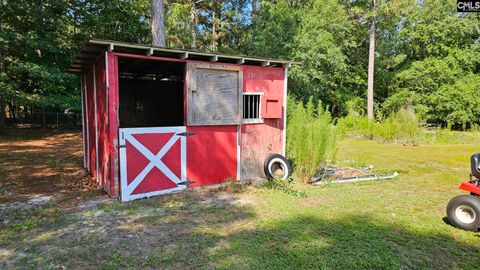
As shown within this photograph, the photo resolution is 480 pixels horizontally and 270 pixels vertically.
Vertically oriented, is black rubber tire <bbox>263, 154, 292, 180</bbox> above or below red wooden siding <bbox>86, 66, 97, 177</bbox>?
below

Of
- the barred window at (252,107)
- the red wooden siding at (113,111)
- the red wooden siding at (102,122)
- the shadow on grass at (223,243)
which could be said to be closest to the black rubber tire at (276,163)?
the barred window at (252,107)

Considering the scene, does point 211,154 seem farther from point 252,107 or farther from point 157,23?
point 157,23

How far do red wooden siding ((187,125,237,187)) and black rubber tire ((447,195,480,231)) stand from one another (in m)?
3.54

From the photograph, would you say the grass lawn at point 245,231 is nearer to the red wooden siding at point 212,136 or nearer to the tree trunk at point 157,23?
the red wooden siding at point 212,136

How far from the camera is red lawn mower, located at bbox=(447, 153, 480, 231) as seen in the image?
371 cm

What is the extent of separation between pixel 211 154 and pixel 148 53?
6.81ft

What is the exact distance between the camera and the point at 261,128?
6363 mm

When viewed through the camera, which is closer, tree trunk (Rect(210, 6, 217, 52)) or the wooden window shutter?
the wooden window shutter

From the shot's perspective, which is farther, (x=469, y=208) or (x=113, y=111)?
(x=113, y=111)

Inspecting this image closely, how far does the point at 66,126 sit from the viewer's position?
16.8 meters

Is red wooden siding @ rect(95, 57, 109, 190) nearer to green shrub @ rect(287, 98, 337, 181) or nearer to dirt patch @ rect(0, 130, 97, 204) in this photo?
dirt patch @ rect(0, 130, 97, 204)

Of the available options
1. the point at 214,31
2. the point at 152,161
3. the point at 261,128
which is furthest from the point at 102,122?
the point at 214,31

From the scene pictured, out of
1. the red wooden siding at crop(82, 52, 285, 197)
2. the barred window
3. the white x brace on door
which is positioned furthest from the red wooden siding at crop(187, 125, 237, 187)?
the barred window

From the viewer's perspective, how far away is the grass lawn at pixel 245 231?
3.05 metres
